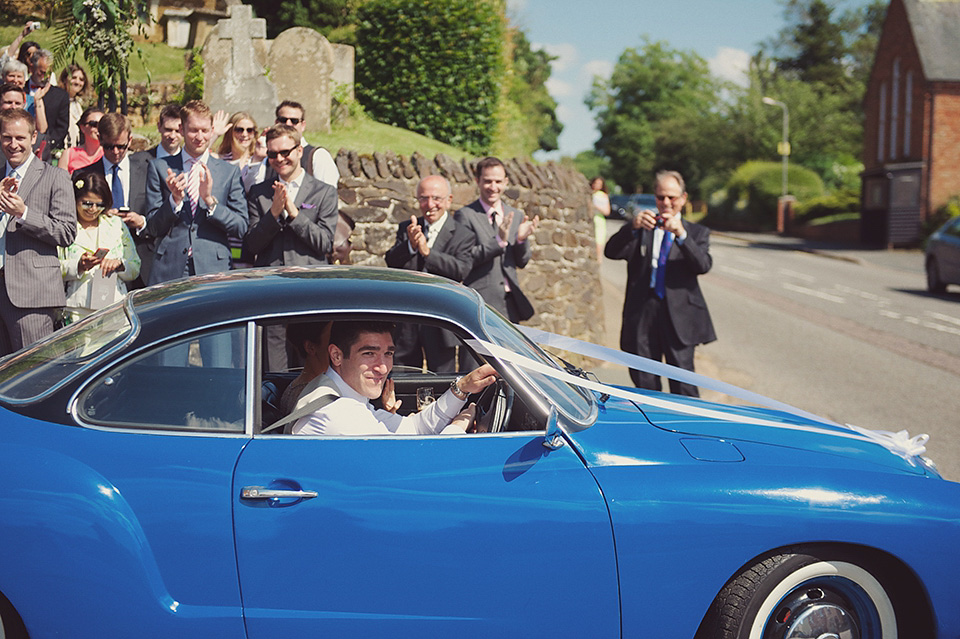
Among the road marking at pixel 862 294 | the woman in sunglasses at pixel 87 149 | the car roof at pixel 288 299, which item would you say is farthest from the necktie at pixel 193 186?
the road marking at pixel 862 294

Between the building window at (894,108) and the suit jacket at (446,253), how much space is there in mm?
39425

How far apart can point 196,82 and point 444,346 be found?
8.14 m

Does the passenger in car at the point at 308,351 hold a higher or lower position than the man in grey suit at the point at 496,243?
lower

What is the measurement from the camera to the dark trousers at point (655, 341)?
6.36 m

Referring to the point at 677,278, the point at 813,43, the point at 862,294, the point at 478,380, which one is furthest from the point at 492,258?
the point at 813,43

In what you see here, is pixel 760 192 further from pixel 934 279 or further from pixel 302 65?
pixel 302 65

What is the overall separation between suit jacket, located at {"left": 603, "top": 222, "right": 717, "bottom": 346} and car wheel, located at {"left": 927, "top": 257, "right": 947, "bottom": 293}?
1519cm

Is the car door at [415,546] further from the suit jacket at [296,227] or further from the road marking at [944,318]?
the road marking at [944,318]

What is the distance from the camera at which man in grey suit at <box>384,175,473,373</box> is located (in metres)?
6.01

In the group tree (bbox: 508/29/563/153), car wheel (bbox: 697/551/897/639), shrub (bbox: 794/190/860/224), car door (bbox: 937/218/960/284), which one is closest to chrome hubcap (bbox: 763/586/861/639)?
car wheel (bbox: 697/551/897/639)

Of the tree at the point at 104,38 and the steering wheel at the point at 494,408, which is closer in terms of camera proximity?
the steering wheel at the point at 494,408

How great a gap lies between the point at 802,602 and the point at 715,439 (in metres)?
0.65

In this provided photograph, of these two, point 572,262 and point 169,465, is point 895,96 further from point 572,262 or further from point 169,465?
point 169,465

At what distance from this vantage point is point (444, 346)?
19.6 feet
